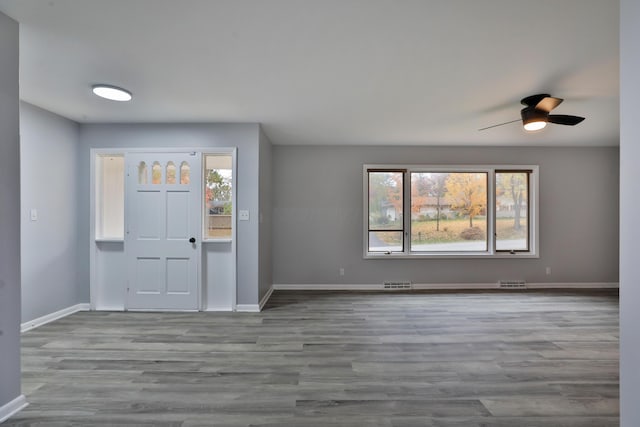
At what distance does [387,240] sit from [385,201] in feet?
2.25

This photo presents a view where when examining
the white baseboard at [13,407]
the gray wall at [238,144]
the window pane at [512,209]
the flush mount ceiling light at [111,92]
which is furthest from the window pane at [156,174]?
the window pane at [512,209]

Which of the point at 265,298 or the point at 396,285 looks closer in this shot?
the point at 265,298

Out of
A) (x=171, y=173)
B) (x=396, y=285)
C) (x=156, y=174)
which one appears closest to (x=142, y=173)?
(x=156, y=174)

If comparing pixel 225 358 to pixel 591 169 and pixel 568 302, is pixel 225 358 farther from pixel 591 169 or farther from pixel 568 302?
pixel 591 169

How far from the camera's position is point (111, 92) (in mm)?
2996

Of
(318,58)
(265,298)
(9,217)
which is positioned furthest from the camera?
→ (265,298)

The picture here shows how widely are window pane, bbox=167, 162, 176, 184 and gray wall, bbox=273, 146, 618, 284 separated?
1.70 meters

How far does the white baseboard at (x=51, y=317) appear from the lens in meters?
3.47

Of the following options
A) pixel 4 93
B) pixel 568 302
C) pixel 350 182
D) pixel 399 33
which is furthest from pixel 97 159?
pixel 568 302

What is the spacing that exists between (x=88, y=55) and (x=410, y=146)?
4531mm

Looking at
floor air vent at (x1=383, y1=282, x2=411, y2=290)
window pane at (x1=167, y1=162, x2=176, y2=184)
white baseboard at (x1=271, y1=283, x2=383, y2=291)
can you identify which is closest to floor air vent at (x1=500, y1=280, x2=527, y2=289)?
floor air vent at (x1=383, y1=282, x2=411, y2=290)

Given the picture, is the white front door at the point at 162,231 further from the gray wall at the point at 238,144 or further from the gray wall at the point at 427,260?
the gray wall at the point at 427,260

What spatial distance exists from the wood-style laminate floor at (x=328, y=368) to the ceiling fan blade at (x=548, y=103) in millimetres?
2373

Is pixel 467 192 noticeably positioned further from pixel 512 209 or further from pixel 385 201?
pixel 385 201
